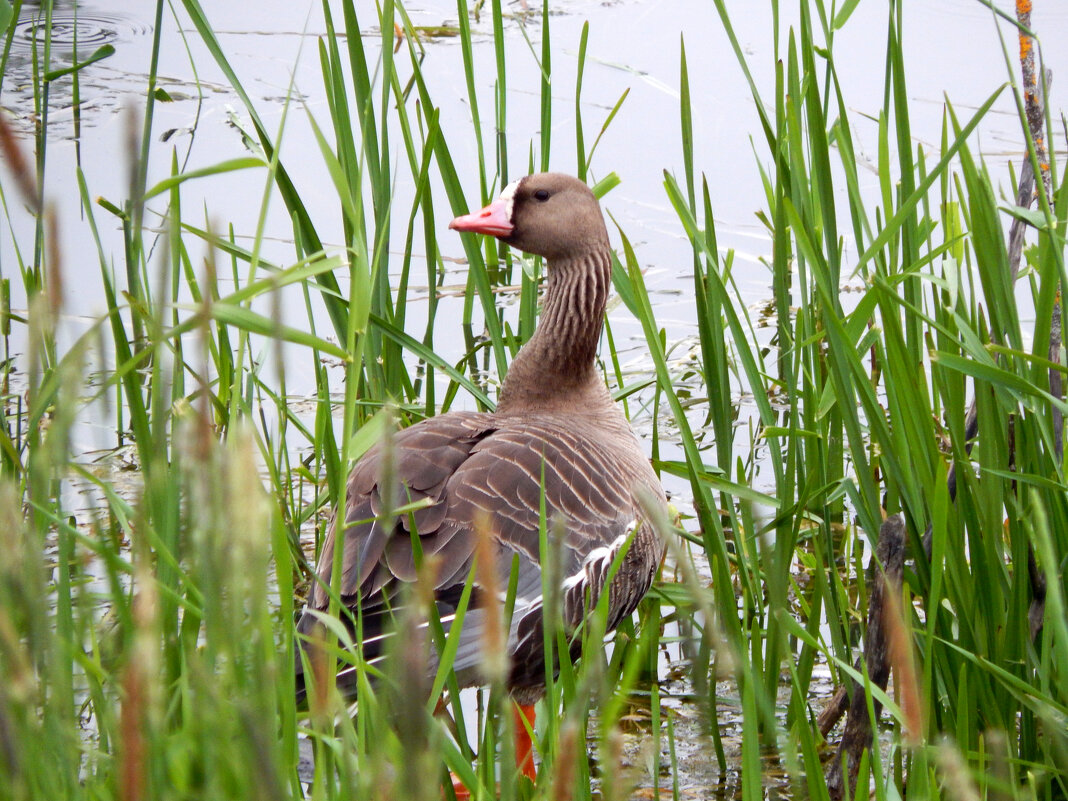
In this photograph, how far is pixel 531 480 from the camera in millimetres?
2877

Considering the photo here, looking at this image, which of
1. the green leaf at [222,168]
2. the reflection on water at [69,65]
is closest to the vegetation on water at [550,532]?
the green leaf at [222,168]

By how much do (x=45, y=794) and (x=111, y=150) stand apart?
4.87 meters

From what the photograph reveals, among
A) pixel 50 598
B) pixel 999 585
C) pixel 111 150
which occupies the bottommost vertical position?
pixel 50 598

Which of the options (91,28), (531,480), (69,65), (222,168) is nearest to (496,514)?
(531,480)

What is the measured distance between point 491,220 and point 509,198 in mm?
131

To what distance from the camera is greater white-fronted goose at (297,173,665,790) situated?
2646 mm

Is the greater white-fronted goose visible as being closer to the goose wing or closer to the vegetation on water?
the goose wing

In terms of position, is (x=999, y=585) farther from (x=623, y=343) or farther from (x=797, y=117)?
(x=623, y=343)

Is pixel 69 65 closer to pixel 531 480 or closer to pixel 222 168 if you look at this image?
pixel 531 480

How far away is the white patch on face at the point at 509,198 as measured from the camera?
3.47 metres

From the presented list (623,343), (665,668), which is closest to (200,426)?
(665,668)

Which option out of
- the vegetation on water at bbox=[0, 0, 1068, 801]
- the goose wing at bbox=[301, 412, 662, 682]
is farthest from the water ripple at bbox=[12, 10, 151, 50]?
the goose wing at bbox=[301, 412, 662, 682]

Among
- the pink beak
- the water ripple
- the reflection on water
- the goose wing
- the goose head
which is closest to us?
the goose wing

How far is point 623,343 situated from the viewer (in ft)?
17.1
